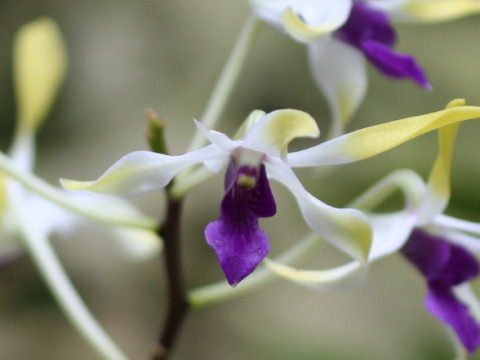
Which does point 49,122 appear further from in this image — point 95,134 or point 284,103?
point 284,103

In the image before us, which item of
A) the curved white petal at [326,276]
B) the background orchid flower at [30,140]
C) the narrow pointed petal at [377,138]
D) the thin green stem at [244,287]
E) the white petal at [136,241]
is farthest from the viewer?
the white petal at [136,241]

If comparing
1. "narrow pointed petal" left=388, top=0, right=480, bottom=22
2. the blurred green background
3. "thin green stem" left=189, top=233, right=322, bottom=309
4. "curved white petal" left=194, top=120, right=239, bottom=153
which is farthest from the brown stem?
the blurred green background

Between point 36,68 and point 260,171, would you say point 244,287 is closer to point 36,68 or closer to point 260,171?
point 260,171

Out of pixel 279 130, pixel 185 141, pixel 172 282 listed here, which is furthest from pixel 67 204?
pixel 185 141

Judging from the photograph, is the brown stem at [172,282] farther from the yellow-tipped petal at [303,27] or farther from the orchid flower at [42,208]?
the yellow-tipped petal at [303,27]

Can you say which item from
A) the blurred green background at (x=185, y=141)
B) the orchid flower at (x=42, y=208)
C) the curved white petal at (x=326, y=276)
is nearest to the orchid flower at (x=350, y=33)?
the curved white petal at (x=326, y=276)

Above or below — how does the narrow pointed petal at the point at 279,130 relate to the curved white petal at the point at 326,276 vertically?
above

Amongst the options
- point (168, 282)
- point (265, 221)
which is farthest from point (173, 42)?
point (168, 282)
